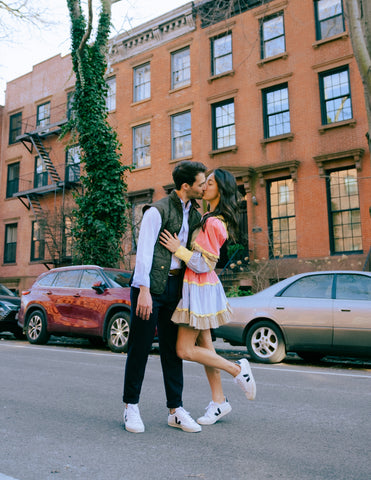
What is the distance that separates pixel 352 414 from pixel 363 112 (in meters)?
14.3

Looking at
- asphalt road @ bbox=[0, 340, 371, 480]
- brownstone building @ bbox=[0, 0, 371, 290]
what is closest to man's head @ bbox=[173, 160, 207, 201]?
asphalt road @ bbox=[0, 340, 371, 480]

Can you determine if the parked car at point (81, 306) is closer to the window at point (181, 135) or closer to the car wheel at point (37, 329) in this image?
the car wheel at point (37, 329)

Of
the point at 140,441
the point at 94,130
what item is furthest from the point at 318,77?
the point at 140,441

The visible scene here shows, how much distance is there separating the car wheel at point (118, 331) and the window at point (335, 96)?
459 inches

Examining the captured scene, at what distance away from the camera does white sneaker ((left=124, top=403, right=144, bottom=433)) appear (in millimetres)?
3588

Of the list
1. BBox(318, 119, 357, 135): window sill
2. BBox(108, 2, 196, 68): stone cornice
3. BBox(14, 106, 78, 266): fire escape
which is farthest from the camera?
BBox(14, 106, 78, 266): fire escape

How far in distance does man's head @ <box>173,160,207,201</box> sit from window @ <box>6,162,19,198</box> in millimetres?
26838

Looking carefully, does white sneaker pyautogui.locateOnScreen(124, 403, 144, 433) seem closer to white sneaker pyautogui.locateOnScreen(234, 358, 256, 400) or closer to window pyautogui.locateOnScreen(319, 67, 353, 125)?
white sneaker pyautogui.locateOnScreen(234, 358, 256, 400)

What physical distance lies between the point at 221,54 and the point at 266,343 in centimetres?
1594

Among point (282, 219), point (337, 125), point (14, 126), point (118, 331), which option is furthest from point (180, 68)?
point (118, 331)

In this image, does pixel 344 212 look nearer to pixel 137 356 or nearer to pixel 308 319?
pixel 308 319

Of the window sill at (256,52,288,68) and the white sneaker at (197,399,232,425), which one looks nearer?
the white sneaker at (197,399,232,425)

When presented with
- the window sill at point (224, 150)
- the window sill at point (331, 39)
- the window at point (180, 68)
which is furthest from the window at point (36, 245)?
the window sill at point (331, 39)

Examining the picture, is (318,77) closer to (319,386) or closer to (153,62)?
(153,62)
